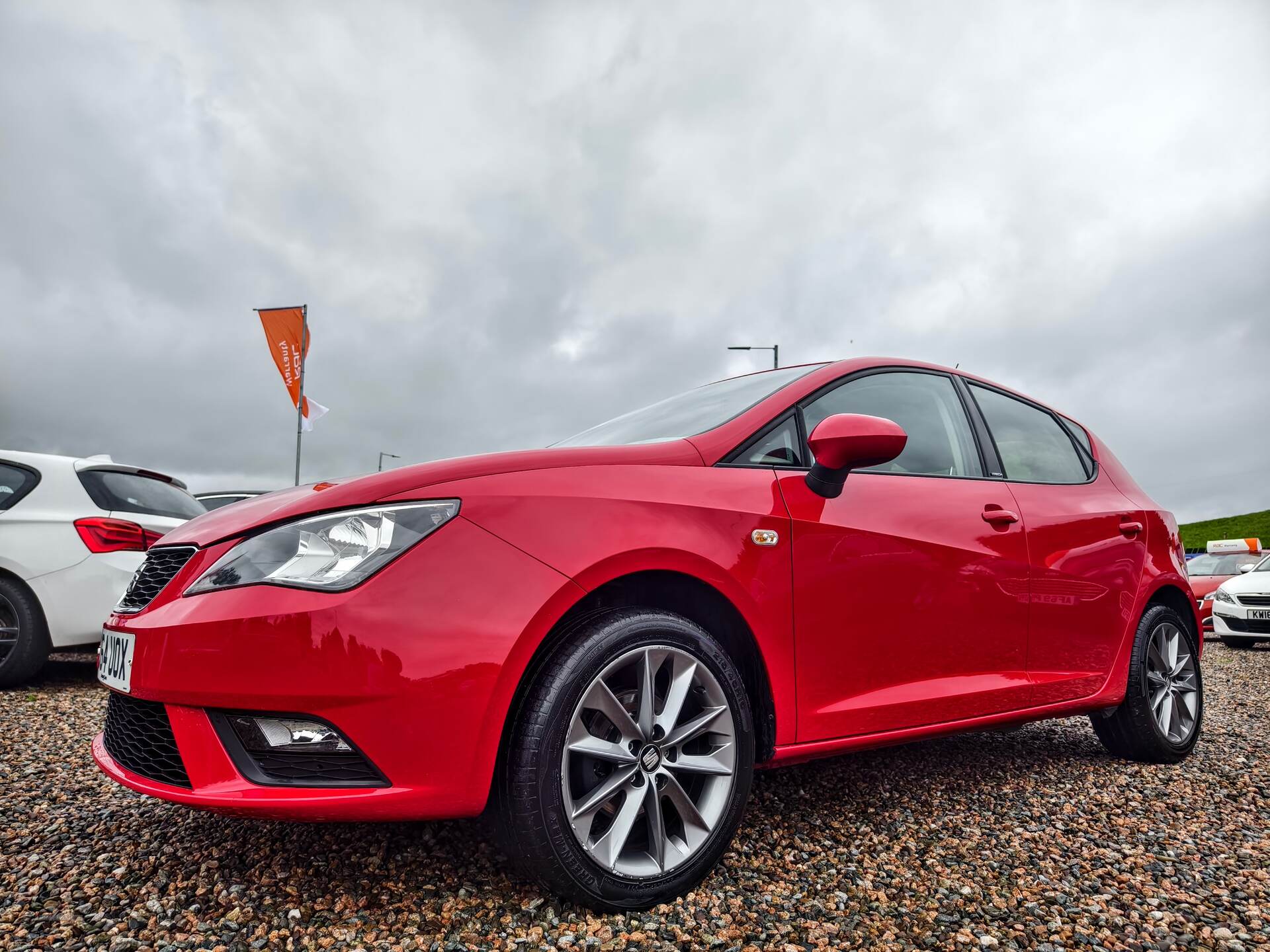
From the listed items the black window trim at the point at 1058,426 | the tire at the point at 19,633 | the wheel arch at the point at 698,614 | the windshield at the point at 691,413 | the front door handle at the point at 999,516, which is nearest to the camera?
the wheel arch at the point at 698,614

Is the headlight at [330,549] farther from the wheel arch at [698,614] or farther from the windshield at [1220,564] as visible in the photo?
the windshield at [1220,564]

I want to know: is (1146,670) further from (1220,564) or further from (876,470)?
(1220,564)

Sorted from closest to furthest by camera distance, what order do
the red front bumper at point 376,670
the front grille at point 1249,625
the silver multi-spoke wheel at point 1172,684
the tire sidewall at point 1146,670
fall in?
the red front bumper at point 376,670, the tire sidewall at point 1146,670, the silver multi-spoke wheel at point 1172,684, the front grille at point 1249,625

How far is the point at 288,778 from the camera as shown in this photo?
168 centimetres

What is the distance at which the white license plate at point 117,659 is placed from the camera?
184cm

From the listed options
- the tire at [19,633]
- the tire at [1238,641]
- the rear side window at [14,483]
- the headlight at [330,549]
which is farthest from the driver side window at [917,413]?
the tire at [1238,641]

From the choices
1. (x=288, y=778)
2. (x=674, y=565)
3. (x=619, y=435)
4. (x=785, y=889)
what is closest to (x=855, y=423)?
(x=674, y=565)

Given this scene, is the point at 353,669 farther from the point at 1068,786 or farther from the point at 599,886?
the point at 1068,786

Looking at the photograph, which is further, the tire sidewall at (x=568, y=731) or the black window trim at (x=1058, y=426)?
the black window trim at (x=1058, y=426)

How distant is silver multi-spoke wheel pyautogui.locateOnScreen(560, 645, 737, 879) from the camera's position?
182cm

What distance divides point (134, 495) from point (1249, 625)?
12494 millimetres

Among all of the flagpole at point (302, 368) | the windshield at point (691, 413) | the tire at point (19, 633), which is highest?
the flagpole at point (302, 368)

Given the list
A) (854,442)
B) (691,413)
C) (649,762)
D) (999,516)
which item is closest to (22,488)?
(691,413)

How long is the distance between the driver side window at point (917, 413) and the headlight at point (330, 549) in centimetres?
131
